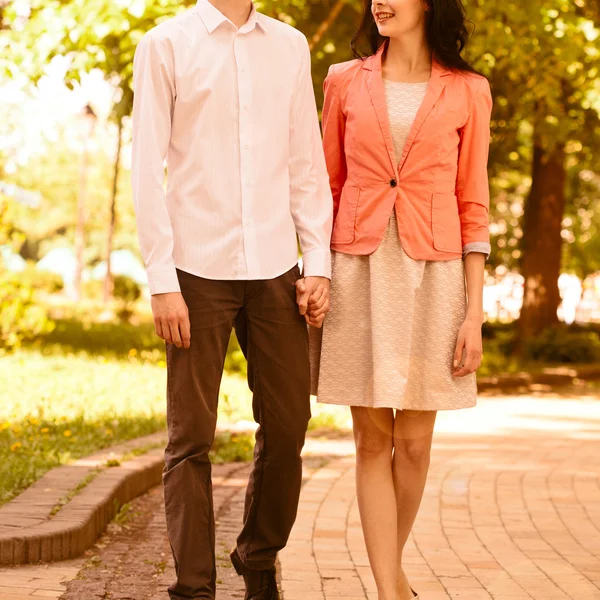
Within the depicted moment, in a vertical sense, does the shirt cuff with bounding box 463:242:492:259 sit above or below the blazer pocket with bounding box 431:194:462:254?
below

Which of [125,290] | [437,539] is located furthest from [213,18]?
[125,290]

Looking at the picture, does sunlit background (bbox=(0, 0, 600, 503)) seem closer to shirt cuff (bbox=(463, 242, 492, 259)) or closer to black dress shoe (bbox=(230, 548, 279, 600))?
black dress shoe (bbox=(230, 548, 279, 600))

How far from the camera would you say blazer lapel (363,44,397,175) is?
357 centimetres

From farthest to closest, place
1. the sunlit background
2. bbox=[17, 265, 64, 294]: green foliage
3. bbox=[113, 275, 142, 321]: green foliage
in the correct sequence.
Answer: bbox=[17, 265, 64, 294]: green foliage < bbox=[113, 275, 142, 321]: green foliage < the sunlit background

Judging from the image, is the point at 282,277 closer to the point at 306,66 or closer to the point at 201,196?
the point at 201,196

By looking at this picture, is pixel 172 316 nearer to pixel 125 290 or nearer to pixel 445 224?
pixel 445 224

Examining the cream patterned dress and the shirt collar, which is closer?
the shirt collar

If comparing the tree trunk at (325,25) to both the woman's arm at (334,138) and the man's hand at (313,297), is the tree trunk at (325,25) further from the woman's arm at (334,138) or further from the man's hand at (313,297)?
the man's hand at (313,297)

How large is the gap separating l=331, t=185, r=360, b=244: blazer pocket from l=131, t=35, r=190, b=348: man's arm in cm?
58

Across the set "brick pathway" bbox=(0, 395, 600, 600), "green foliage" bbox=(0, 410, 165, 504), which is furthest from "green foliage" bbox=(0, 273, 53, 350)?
"brick pathway" bbox=(0, 395, 600, 600)

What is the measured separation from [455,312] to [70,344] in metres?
12.4

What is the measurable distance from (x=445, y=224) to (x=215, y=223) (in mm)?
728

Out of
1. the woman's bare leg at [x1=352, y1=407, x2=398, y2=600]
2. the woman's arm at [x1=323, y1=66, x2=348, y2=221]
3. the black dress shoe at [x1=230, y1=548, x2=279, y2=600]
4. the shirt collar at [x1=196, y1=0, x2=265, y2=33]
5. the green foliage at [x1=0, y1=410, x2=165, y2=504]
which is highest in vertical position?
the shirt collar at [x1=196, y1=0, x2=265, y2=33]

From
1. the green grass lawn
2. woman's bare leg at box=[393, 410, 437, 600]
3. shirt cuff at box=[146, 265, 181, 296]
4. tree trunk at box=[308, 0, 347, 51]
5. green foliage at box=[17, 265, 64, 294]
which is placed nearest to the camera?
shirt cuff at box=[146, 265, 181, 296]
